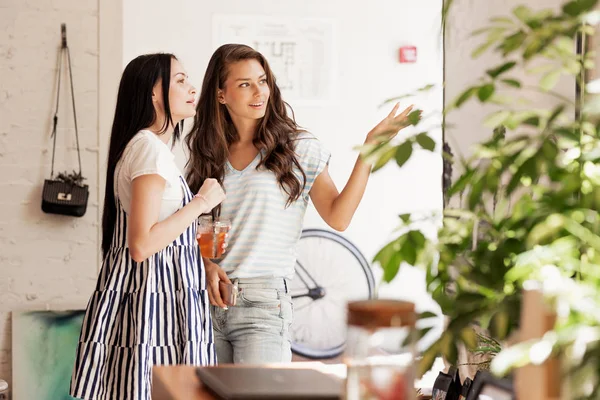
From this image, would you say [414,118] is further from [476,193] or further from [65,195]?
[65,195]

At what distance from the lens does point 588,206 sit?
85 cm

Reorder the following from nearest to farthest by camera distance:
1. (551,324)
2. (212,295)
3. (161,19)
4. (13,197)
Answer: (551,324), (212,295), (13,197), (161,19)

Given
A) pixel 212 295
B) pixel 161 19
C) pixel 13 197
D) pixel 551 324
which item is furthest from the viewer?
pixel 161 19

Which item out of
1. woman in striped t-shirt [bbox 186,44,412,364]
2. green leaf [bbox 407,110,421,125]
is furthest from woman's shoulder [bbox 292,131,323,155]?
green leaf [bbox 407,110,421,125]

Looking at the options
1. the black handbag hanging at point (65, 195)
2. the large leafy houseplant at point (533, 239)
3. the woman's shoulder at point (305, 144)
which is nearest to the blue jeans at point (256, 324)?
the woman's shoulder at point (305, 144)

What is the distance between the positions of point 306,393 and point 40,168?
11.8ft

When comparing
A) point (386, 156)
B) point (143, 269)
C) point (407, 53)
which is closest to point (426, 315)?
point (386, 156)

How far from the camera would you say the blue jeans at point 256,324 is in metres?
2.53

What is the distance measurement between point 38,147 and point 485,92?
12.9ft

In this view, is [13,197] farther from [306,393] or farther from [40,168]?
[306,393]

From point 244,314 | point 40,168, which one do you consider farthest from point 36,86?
point 244,314

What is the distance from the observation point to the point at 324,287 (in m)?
5.49

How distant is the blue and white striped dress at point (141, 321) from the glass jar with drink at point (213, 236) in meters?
0.05

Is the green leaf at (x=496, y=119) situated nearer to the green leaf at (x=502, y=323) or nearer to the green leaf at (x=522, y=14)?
the green leaf at (x=522, y=14)
